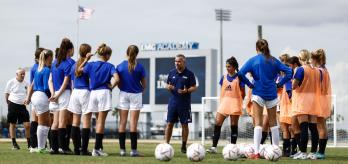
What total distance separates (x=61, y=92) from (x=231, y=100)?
377 centimetres

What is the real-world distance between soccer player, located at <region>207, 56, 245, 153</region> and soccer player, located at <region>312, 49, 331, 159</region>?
207 cm

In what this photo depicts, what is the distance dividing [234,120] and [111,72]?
10.4ft

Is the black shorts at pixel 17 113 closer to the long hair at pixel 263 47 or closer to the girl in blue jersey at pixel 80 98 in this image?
the girl in blue jersey at pixel 80 98

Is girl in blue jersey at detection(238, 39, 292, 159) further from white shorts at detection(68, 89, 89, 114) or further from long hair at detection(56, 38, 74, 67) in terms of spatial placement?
long hair at detection(56, 38, 74, 67)

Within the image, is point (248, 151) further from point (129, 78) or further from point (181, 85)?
point (181, 85)

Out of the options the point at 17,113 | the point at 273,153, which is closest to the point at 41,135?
the point at 17,113

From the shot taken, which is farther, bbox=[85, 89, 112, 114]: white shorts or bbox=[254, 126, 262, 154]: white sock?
bbox=[85, 89, 112, 114]: white shorts

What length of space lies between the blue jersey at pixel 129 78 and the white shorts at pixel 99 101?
2.30 feet

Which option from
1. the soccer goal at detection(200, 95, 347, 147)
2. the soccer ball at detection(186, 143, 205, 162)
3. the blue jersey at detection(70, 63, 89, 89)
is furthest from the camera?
the soccer goal at detection(200, 95, 347, 147)

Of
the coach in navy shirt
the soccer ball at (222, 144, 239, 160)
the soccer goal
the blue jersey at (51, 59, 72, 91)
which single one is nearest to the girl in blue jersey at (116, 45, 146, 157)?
the blue jersey at (51, 59, 72, 91)

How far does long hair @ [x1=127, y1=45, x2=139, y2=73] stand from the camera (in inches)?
552

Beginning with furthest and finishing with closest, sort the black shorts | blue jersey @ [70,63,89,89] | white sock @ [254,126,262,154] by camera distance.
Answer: the black shorts → blue jersey @ [70,63,89,89] → white sock @ [254,126,262,154]

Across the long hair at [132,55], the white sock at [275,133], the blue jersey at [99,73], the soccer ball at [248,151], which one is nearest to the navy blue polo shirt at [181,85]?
the long hair at [132,55]

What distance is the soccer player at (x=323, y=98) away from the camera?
13.6 m
